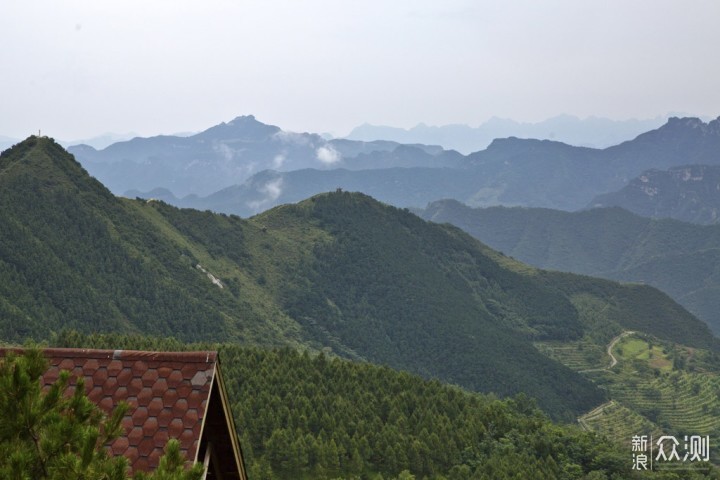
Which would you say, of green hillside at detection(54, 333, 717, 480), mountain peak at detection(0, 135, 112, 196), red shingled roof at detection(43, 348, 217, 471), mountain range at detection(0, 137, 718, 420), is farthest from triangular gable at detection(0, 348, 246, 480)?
mountain peak at detection(0, 135, 112, 196)

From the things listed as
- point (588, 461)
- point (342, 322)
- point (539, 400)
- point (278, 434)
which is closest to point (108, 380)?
point (278, 434)

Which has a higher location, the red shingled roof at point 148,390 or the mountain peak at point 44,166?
the mountain peak at point 44,166

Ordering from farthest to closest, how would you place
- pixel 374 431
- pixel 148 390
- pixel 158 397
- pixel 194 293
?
pixel 194 293 < pixel 374 431 < pixel 148 390 < pixel 158 397

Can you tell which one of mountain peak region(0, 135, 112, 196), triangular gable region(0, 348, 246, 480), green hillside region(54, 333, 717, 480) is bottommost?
green hillside region(54, 333, 717, 480)

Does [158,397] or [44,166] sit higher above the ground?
[44,166]

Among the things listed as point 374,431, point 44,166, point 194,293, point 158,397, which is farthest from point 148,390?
point 44,166

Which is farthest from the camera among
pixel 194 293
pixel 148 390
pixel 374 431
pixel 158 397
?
pixel 194 293

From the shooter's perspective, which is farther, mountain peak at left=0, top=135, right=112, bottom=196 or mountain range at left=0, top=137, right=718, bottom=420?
mountain peak at left=0, top=135, right=112, bottom=196

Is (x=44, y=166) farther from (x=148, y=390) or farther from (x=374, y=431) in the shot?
(x=148, y=390)

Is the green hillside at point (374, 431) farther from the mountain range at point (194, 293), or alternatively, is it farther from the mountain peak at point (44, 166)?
the mountain peak at point (44, 166)

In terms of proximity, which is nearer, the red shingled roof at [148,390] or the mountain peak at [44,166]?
the red shingled roof at [148,390]

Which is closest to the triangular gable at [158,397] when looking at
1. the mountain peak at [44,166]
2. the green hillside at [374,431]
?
the green hillside at [374,431]

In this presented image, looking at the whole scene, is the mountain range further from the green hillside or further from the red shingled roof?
the red shingled roof

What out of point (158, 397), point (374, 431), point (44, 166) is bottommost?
point (374, 431)
